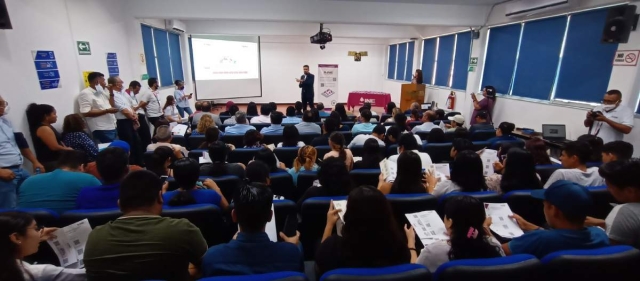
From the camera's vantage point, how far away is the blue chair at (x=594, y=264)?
1206 mm

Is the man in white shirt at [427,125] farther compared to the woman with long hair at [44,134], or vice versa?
the man in white shirt at [427,125]

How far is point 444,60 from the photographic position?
29.6 feet

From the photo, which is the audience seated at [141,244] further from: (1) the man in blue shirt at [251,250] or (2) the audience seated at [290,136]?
(2) the audience seated at [290,136]

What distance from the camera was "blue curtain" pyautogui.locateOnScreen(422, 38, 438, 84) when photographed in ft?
31.8

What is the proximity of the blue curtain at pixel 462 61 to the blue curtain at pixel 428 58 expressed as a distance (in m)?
1.35

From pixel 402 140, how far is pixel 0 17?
4065mm

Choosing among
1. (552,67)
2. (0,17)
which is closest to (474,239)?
(0,17)

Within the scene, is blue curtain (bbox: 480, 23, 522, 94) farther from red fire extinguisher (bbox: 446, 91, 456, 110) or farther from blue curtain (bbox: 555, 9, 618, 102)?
blue curtain (bbox: 555, 9, 618, 102)

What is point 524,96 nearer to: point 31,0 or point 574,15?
point 574,15

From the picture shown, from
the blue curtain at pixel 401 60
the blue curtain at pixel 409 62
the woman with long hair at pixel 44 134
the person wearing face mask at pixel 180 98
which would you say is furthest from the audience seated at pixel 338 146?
the blue curtain at pixel 401 60

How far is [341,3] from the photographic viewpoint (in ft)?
21.4

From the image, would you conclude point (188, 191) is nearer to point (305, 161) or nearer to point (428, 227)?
point (305, 161)

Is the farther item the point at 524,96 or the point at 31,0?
the point at 524,96

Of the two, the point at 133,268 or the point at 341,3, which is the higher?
the point at 341,3
